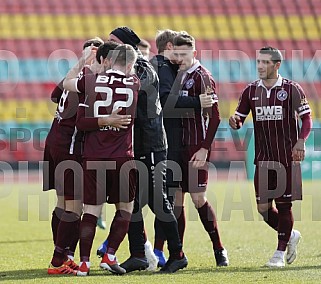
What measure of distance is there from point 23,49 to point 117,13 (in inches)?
139

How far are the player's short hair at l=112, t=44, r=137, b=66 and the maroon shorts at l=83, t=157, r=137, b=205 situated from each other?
31.8 inches

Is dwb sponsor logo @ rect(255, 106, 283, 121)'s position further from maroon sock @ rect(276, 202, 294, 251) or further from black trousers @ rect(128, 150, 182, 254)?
black trousers @ rect(128, 150, 182, 254)

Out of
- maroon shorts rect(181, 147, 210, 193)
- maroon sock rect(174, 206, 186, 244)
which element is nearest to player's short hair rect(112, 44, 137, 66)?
maroon shorts rect(181, 147, 210, 193)

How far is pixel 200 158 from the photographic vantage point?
741 cm

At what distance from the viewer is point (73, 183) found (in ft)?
23.1

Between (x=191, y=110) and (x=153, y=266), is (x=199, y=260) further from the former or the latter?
(x=191, y=110)

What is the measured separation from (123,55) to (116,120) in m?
0.54

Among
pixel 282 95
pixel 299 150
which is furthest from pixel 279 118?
pixel 299 150

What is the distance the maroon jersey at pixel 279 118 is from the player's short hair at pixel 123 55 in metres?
1.64

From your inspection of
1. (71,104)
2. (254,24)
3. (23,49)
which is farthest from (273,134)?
(254,24)

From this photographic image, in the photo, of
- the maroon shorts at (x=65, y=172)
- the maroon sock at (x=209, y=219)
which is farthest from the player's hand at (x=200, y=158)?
the maroon shorts at (x=65, y=172)

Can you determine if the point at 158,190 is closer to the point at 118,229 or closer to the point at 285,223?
the point at 118,229

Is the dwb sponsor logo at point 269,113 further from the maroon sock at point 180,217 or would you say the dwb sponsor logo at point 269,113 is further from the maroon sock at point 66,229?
the maroon sock at point 66,229

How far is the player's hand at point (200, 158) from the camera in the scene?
7410 millimetres
